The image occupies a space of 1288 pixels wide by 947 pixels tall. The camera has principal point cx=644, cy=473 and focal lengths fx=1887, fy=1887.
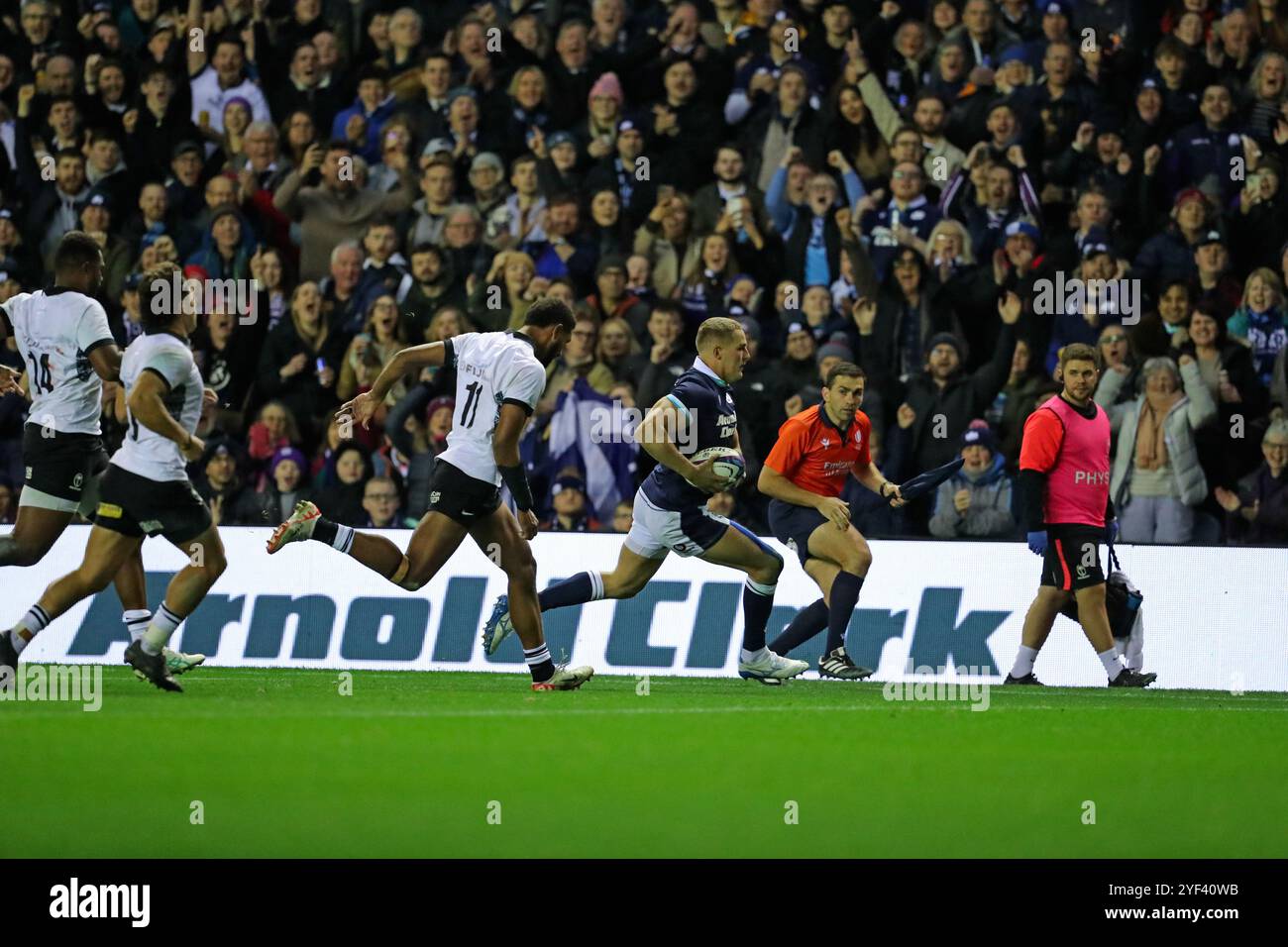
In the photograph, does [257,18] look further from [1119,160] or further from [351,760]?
[351,760]

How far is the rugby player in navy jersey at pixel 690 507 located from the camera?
12.4 m

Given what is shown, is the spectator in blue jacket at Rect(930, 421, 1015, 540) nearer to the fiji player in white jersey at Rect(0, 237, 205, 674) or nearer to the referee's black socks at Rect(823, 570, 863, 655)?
the referee's black socks at Rect(823, 570, 863, 655)

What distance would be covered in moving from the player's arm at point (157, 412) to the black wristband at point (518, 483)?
1.80 m

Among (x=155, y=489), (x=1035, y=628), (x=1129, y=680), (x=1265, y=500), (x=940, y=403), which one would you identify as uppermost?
(x=940, y=403)

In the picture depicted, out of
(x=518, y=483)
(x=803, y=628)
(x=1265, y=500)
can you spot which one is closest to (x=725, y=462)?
(x=518, y=483)

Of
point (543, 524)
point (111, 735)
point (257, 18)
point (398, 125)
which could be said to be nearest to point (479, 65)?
point (398, 125)

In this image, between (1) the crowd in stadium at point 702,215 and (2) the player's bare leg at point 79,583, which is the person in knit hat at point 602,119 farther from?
(2) the player's bare leg at point 79,583

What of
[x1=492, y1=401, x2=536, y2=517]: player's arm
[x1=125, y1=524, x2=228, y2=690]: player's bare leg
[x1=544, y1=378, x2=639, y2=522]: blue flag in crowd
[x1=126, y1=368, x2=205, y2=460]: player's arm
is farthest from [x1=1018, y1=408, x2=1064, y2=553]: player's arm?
[x1=126, y1=368, x2=205, y2=460]: player's arm

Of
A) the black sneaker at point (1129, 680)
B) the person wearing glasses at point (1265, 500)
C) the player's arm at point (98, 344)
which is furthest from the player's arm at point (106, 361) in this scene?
the person wearing glasses at point (1265, 500)

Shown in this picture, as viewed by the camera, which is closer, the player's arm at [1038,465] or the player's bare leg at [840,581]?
the player's bare leg at [840,581]

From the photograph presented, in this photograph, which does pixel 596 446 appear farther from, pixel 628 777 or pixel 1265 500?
pixel 628 777

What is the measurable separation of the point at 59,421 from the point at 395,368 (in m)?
2.16

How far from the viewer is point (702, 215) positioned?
57.1 feet

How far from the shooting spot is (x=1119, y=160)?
16.8m
